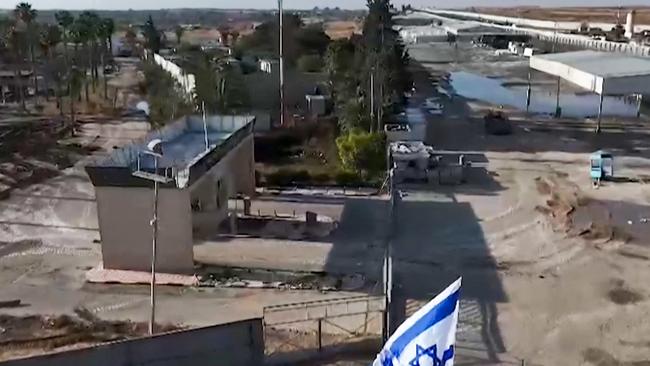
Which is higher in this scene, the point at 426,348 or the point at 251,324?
the point at 426,348

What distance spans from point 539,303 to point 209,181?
8.41 metres

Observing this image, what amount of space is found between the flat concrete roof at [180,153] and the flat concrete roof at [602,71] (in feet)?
62.0

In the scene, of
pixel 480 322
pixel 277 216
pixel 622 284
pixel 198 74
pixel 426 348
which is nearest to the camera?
pixel 426 348

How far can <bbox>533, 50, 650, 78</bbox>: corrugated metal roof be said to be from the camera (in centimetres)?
3344

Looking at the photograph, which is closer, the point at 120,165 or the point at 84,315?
the point at 84,315

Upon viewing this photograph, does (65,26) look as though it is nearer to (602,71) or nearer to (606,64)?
(606,64)

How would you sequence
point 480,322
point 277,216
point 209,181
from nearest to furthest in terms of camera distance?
point 480,322
point 209,181
point 277,216

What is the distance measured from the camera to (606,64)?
37.4 meters

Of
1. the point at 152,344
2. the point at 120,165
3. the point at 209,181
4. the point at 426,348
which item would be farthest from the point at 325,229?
the point at 426,348

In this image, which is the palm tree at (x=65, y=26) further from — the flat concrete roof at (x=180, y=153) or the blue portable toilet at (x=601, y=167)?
the blue portable toilet at (x=601, y=167)

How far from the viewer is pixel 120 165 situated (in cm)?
1566

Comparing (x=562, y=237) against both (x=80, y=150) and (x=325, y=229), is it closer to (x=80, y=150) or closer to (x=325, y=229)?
(x=325, y=229)

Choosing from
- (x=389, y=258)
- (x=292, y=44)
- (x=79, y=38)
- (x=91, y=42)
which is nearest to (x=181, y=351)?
(x=389, y=258)

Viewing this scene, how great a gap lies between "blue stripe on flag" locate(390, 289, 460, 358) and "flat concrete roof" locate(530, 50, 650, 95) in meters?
30.1
